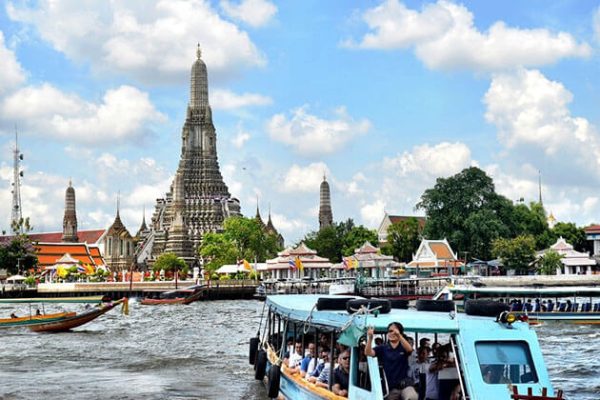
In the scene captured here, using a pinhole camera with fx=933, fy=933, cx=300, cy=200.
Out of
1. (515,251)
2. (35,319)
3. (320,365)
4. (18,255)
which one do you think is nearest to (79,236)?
(18,255)

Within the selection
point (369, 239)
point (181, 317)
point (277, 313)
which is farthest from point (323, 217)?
point (277, 313)

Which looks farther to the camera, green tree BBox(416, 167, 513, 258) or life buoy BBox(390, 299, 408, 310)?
green tree BBox(416, 167, 513, 258)

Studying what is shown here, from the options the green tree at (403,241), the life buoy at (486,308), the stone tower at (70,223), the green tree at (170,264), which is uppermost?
the stone tower at (70,223)

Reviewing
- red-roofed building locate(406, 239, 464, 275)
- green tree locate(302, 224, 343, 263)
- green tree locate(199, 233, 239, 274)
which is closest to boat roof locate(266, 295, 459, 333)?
red-roofed building locate(406, 239, 464, 275)

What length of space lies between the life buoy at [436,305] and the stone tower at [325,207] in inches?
4880

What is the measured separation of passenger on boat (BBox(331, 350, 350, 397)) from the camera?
1295 centimetres

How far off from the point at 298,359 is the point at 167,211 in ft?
364

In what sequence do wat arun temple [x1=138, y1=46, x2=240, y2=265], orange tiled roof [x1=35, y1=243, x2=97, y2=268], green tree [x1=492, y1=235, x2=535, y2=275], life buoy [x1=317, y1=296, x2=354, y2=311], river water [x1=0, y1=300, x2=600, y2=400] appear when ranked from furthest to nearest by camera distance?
wat arun temple [x1=138, y1=46, x2=240, y2=265], orange tiled roof [x1=35, y1=243, x2=97, y2=268], green tree [x1=492, y1=235, x2=535, y2=275], river water [x1=0, y1=300, x2=600, y2=400], life buoy [x1=317, y1=296, x2=354, y2=311]

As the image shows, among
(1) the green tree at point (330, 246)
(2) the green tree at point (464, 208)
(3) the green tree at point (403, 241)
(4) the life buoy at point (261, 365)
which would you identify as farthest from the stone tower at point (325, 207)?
(4) the life buoy at point (261, 365)

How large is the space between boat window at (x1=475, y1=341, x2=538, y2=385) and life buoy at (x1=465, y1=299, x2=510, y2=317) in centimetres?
67

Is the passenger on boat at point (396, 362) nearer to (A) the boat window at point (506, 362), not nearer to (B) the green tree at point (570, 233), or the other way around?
(A) the boat window at point (506, 362)

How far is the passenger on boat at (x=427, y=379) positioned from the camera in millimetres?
11719

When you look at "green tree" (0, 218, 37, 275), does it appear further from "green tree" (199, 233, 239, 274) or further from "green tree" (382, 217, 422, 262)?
"green tree" (382, 217, 422, 262)

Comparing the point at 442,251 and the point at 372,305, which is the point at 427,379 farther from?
the point at 442,251
